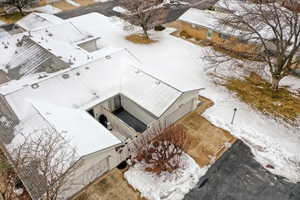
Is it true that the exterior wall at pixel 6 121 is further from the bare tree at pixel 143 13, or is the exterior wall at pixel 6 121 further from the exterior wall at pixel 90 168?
the bare tree at pixel 143 13

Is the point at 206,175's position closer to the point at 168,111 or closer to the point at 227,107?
the point at 168,111

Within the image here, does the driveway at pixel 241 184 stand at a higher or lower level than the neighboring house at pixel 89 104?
lower

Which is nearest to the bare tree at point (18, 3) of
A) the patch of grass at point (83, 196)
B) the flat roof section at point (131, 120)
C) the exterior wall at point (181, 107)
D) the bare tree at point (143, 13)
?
the bare tree at point (143, 13)

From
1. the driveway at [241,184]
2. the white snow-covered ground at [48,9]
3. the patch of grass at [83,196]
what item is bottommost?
the patch of grass at [83,196]

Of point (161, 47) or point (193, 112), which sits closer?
point (193, 112)

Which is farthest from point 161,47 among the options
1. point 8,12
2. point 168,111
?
point 8,12

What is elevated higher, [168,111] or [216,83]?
[168,111]
